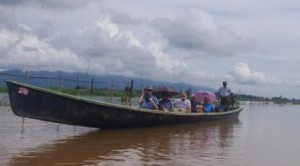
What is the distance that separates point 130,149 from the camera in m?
9.54

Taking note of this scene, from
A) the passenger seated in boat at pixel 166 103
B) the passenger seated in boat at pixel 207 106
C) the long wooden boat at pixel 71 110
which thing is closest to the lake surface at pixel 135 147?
the long wooden boat at pixel 71 110

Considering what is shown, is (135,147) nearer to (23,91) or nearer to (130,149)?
(130,149)

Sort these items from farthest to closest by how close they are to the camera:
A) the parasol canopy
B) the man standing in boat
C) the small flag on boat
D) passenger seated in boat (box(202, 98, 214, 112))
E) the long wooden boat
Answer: the man standing in boat
passenger seated in boat (box(202, 98, 214, 112))
the parasol canopy
the long wooden boat
the small flag on boat

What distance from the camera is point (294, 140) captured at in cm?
1337

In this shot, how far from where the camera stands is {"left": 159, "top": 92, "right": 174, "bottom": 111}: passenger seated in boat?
1484 centimetres

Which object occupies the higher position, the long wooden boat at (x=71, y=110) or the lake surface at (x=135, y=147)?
the long wooden boat at (x=71, y=110)

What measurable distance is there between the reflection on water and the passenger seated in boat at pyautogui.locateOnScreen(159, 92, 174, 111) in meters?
1.41

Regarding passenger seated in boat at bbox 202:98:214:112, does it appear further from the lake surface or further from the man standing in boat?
the lake surface

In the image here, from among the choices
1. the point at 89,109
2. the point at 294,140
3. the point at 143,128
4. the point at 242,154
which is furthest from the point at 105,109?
the point at 294,140

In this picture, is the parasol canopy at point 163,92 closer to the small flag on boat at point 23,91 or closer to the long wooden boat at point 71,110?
the long wooden boat at point 71,110

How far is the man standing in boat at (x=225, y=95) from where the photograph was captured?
20703 millimetres

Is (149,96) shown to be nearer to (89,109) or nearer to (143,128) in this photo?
(143,128)

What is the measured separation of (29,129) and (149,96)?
3.77m

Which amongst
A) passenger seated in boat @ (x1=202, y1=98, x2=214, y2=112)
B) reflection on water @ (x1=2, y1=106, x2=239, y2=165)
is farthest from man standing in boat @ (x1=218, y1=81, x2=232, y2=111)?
reflection on water @ (x1=2, y1=106, x2=239, y2=165)
